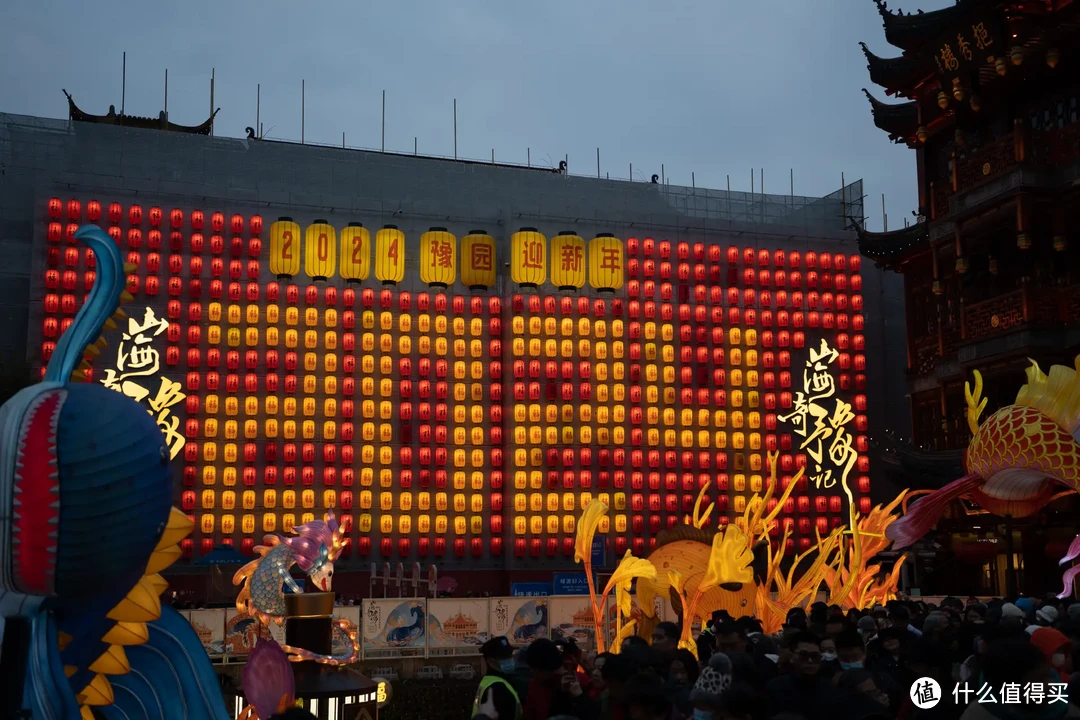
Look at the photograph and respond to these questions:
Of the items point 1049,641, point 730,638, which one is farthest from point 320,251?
point 1049,641

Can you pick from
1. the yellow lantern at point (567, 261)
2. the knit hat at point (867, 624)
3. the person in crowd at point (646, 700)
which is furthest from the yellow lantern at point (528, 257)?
the person in crowd at point (646, 700)

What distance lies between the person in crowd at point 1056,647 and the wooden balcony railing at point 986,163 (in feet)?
58.2

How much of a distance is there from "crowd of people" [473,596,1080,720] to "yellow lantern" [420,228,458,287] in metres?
20.6

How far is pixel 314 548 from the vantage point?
39.5ft

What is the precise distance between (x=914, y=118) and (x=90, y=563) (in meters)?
25.5

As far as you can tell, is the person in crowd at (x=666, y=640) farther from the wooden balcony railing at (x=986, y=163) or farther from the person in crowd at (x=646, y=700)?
the wooden balcony railing at (x=986, y=163)

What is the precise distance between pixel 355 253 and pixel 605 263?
6.40 m

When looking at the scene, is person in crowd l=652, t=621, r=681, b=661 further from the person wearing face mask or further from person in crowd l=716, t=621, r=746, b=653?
the person wearing face mask

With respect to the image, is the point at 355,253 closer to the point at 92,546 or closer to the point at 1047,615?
the point at 1047,615

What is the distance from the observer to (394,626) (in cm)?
1755

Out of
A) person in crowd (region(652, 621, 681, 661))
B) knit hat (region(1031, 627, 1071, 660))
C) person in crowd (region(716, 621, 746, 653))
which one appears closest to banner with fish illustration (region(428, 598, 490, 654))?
person in crowd (region(652, 621, 681, 661))

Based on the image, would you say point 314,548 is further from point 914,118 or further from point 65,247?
point 914,118

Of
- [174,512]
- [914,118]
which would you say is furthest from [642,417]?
[174,512]

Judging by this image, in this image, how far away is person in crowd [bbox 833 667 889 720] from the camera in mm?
4820
